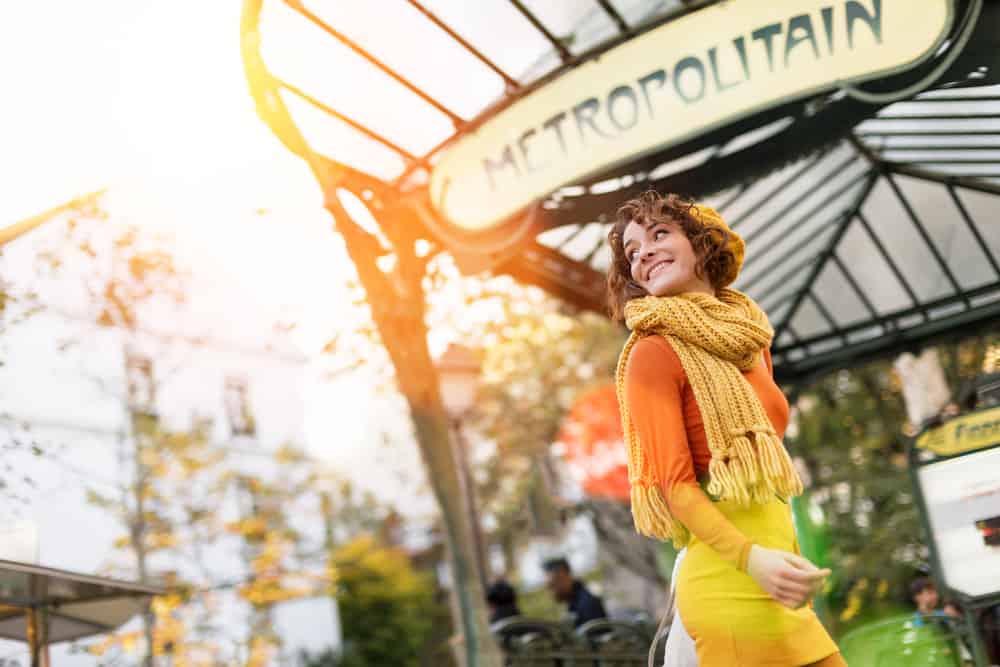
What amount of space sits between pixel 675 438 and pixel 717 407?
10 cm

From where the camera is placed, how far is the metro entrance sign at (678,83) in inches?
178

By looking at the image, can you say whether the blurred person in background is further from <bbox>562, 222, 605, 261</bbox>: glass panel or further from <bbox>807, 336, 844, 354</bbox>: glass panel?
<bbox>807, 336, 844, 354</bbox>: glass panel

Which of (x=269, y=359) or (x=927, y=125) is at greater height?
(x=269, y=359)

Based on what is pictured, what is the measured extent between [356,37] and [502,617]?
4.72 meters

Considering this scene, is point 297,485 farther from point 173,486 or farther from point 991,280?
point 991,280

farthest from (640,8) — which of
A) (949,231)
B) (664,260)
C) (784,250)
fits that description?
(664,260)

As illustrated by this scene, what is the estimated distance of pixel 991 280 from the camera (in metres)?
8.23

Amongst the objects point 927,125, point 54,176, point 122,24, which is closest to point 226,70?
point 122,24

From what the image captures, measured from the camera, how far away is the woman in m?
1.90

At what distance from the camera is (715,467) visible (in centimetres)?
194

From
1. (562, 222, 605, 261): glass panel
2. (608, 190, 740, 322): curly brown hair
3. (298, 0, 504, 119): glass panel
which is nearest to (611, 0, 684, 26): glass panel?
(298, 0, 504, 119): glass panel

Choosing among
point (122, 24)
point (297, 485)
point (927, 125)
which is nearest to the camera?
point (122, 24)

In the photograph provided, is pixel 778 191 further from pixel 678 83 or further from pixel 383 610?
pixel 383 610

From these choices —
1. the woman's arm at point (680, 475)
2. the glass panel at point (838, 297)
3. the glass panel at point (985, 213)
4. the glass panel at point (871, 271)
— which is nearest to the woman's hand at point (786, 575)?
the woman's arm at point (680, 475)
